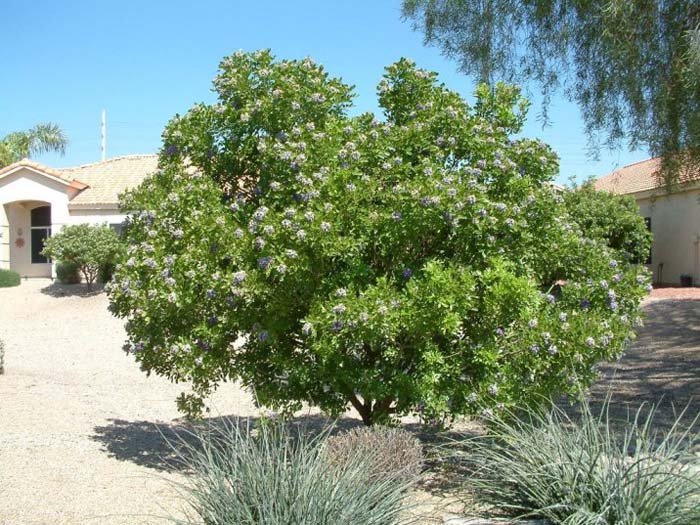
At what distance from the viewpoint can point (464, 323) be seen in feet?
20.1

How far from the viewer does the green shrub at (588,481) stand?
4211 millimetres

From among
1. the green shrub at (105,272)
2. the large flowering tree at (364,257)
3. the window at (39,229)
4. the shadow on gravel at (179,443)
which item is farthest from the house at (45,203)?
the large flowering tree at (364,257)

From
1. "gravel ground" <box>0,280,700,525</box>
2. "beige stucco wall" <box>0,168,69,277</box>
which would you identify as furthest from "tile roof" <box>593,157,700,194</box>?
"beige stucco wall" <box>0,168,69,277</box>

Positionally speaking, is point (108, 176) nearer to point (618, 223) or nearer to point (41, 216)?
point (41, 216)

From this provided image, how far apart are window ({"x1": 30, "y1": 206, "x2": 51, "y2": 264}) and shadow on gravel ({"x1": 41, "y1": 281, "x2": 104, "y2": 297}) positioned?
4.67m

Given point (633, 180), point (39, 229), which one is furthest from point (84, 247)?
point (633, 180)

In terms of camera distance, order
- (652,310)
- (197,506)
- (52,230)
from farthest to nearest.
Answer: (52,230) → (652,310) → (197,506)

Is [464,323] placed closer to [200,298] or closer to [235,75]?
[200,298]

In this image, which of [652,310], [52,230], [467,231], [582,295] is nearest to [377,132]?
[467,231]

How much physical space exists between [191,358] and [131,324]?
0.89 metres

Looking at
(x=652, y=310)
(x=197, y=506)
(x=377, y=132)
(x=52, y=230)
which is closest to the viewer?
(x=197, y=506)

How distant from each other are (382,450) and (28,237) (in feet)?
85.5

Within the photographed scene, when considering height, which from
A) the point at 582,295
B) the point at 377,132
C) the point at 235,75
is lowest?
the point at 582,295

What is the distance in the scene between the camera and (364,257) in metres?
6.36
